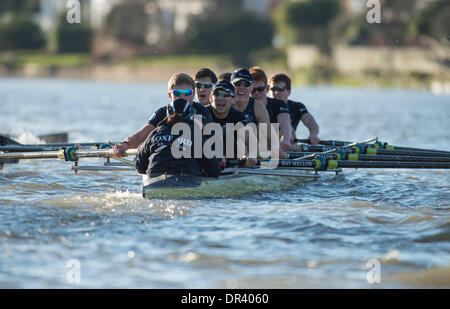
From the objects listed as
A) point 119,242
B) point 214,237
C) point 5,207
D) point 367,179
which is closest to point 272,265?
point 214,237

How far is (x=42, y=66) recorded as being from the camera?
120688 millimetres

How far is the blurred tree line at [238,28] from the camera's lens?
3861 inches

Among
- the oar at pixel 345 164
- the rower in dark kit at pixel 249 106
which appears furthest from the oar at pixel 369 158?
the rower in dark kit at pixel 249 106

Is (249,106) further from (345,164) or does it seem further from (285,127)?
(345,164)

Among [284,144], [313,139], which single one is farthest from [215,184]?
[313,139]

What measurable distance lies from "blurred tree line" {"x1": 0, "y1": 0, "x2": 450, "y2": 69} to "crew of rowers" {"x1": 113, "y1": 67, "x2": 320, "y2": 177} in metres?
73.8

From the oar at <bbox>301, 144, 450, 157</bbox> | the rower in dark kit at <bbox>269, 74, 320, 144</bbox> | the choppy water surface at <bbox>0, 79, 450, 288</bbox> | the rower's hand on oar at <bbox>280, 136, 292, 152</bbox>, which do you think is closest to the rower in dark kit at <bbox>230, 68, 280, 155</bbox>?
the rower's hand on oar at <bbox>280, 136, 292, 152</bbox>

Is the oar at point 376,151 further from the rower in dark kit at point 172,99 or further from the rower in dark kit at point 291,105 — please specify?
the rower in dark kit at point 172,99

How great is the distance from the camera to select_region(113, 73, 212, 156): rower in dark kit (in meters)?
10.6

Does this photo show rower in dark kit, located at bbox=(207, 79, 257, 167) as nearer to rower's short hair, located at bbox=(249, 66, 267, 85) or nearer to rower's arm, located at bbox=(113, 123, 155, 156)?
rower's arm, located at bbox=(113, 123, 155, 156)

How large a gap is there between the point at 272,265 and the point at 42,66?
118m

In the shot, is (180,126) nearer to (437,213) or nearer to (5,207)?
(5,207)

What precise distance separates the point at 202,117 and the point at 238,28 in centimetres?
11367
